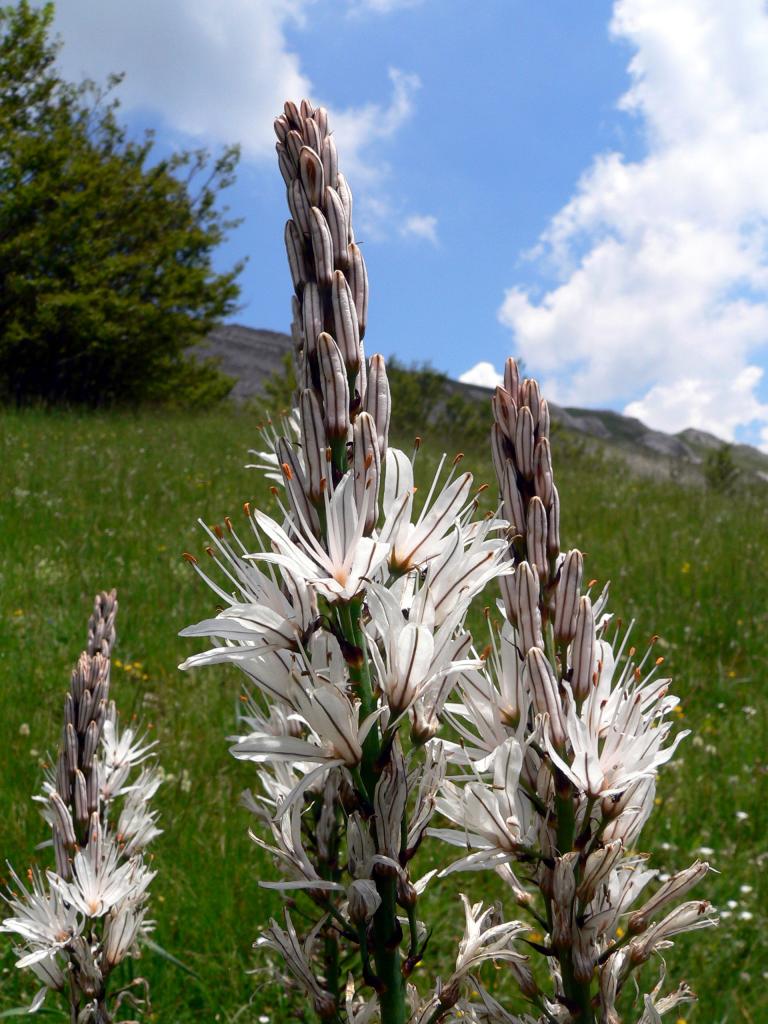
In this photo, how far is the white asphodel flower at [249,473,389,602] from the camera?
1115 millimetres

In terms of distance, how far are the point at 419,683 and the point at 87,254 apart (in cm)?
1971

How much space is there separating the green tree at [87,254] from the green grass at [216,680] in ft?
29.8

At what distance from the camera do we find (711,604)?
6383 millimetres

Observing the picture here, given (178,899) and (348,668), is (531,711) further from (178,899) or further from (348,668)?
(178,899)

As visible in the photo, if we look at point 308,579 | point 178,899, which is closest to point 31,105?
point 178,899

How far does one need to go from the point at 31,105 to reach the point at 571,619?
2239 centimetres

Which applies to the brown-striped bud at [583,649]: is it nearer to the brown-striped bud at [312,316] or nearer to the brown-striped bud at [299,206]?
the brown-striped bud at [312,316]

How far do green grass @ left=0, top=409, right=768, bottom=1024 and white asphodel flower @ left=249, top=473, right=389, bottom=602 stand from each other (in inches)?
34.9

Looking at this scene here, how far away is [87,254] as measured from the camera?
61.2 feet

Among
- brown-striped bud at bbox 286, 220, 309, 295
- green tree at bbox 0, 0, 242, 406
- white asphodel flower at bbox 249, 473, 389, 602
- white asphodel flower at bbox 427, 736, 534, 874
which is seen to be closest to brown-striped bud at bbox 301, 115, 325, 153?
brown-striped bud at bbox 286, 220, 309, 295

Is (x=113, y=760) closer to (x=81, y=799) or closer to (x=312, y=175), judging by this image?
(x=81, y=799)

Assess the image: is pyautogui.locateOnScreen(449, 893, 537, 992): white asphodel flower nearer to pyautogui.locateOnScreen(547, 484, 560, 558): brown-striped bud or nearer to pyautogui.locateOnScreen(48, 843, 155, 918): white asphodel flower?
pyautogui.locateOnScreen(547, 484, 560, 558): brown-striped bud

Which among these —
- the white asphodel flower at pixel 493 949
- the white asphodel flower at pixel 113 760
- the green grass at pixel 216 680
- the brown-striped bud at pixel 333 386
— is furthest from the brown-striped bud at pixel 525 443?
the white asphodel flower at pixel 113 760

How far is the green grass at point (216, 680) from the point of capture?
3012 mm
